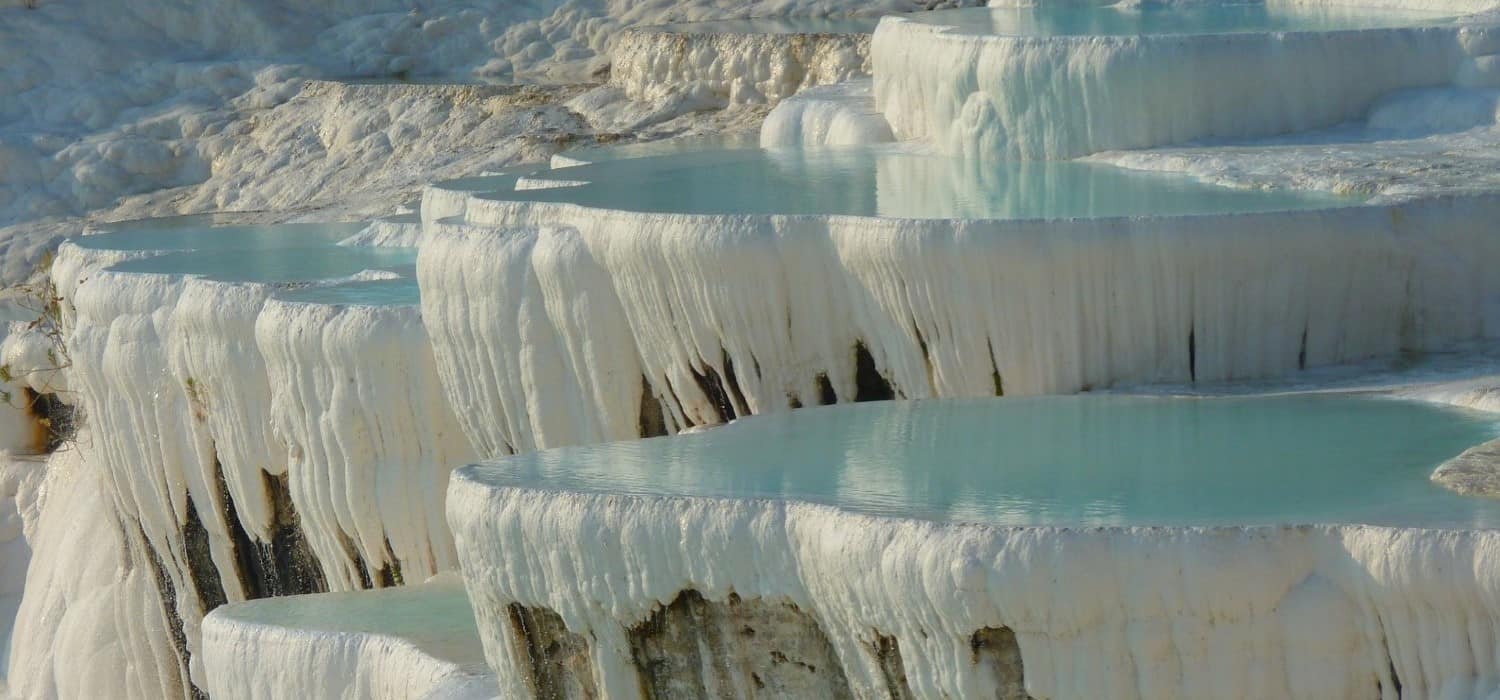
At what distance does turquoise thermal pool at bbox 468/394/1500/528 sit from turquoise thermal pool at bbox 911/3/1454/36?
363 centimetres

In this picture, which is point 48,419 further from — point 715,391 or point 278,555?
point 715,391

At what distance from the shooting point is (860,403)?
23.0 feet

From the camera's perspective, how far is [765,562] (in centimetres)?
561

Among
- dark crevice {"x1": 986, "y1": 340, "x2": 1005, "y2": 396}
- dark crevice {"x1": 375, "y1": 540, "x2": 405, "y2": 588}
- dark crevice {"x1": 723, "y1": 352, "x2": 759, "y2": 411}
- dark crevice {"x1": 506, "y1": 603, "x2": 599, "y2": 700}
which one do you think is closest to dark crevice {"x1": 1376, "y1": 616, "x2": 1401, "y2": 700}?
dark crevice {"x1": 506, "y1": 603, "x2": 599, "y2": 700}

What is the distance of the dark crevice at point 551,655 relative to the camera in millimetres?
6141

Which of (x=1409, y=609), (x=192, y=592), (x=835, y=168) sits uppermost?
(x=835, y=168)

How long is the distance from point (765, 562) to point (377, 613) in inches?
100

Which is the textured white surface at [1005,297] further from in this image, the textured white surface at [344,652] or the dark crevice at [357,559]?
the dark crevice at [357,559]

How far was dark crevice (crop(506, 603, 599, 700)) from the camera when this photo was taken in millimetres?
6141

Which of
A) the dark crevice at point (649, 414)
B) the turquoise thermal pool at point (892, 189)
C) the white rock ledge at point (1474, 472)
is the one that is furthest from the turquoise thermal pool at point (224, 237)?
the white rock ledge at point (1474, 472)

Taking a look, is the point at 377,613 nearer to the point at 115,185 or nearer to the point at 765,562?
the point at 765,562

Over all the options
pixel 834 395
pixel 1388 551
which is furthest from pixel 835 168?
pixel 1388 551

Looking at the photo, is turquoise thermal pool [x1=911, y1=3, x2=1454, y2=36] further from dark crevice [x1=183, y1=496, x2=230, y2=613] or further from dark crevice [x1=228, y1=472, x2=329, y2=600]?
dark crevice [x1=183, y1=496, x2=230, y2=613]

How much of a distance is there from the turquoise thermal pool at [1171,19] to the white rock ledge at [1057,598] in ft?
15.3
